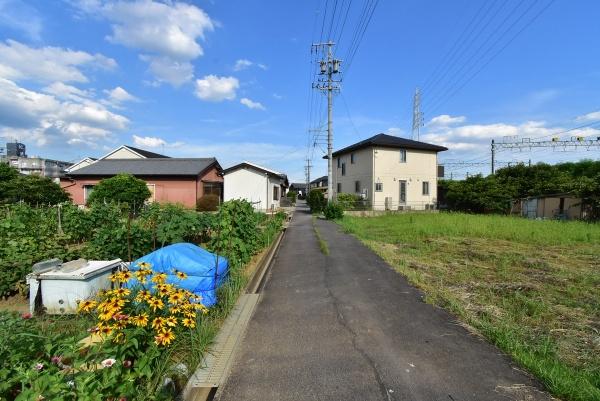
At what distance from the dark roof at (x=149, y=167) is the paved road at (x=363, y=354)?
21402 mm

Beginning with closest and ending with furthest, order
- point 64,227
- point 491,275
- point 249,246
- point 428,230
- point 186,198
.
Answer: point 491,275, point 249,246, point 64,227, point 428,230, point 186,198

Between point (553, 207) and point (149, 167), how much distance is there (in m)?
30.0

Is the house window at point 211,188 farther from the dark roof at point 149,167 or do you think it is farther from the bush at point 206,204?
the bush at point 206,204

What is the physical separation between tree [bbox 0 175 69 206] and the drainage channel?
1986 cm

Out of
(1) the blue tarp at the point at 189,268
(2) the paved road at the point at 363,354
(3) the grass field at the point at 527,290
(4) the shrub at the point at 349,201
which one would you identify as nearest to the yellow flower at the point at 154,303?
(2) the paved road at the point at 363,354

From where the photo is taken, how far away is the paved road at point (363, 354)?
2729 millimetres

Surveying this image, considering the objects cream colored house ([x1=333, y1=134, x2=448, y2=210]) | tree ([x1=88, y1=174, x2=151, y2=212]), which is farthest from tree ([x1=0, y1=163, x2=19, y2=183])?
cream colored house ([x1=333, y1=134, x2=448, y2=210])

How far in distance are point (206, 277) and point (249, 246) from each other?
3.80 meters

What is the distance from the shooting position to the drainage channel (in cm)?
272

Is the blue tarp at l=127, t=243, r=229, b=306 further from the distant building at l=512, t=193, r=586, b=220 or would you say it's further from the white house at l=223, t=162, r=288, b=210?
the distant building at l=512, t=193, r=586, b=220

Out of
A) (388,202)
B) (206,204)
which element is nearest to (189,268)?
(206,204)

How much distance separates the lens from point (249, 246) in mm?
7984

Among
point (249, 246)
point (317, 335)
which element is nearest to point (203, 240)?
point (249, 246)

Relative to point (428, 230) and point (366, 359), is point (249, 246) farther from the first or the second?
point (428, 230)
